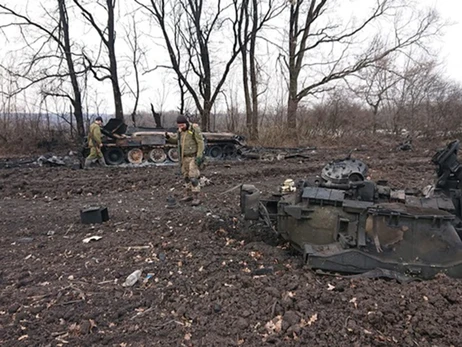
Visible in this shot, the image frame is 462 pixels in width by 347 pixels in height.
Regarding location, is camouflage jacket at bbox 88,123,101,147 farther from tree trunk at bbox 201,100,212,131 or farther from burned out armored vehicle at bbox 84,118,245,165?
tree trunk at bbox 201,100,212,131

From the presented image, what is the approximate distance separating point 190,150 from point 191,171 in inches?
17.3

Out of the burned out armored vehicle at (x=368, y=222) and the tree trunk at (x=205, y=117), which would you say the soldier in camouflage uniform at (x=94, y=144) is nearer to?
the burned out armored vehicle at (x=368, y=222)

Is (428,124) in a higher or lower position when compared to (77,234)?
higher

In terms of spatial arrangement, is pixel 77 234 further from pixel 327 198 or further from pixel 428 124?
pixel 428 124

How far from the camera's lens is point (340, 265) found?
3961 millimetres

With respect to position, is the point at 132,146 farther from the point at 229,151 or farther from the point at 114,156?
the point at 229,151

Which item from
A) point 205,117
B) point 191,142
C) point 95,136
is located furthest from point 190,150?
point 205,117

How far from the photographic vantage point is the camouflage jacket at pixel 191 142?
23.7ft

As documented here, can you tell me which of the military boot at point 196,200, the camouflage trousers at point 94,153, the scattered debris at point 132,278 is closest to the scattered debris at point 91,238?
the scattered debris at point 132,278

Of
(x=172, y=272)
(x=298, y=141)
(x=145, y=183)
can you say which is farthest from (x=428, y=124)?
(x=172, y=272)

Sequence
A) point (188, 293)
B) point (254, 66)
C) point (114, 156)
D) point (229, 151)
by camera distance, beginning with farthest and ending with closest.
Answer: point (254, 66) < point (229, 151) < point (114, 156) < point (188, 293)

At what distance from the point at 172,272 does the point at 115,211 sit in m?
3.02

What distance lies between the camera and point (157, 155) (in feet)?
45.3

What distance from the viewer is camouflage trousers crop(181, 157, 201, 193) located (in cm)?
740
